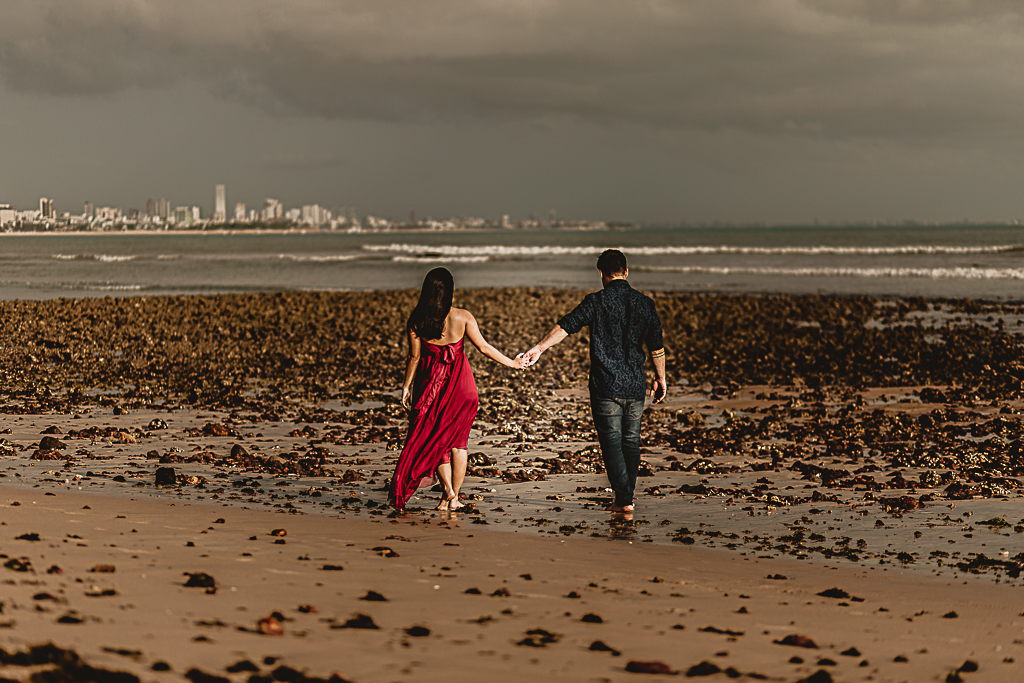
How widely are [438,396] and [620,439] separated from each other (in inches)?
62.0

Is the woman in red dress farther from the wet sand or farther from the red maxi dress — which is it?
the wet sand

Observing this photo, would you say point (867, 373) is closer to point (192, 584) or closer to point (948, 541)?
point (948, 541)

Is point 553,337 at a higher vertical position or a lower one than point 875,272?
lower

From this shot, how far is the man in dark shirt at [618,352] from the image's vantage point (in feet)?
24.1

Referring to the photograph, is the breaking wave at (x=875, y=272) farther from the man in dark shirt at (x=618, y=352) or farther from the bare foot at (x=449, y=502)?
the bare foot at (x=449, y=502)

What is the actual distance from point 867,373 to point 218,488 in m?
11.9

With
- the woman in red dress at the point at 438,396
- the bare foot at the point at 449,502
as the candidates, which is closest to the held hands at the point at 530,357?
the woman in red dress at the point at 438,396

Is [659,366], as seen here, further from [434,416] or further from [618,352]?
[434,416]

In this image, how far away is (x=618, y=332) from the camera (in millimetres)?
7383

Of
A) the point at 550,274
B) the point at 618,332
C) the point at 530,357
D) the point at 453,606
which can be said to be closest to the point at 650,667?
the point at 453,606

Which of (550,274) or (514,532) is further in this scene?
(550,274)

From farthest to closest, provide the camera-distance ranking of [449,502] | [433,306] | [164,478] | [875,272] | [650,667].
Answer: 1. [875,272]
2. [164,478]
3. [449,502]
4. [433,306]
5. [650,667]

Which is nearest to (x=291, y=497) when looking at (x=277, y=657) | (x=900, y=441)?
(x=277, y=657)

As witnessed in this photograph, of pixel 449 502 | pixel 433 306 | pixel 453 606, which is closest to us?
pixel 453 606
